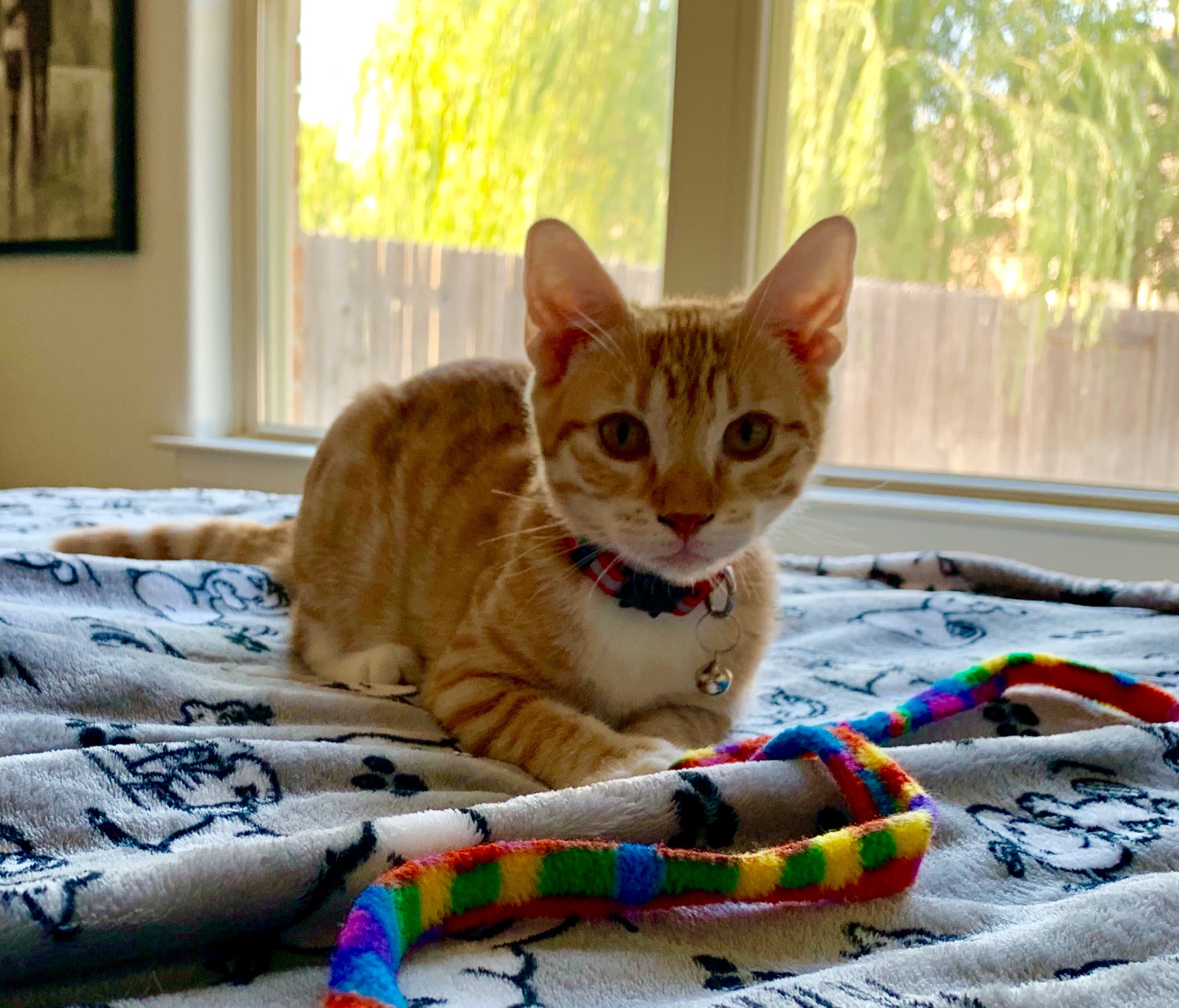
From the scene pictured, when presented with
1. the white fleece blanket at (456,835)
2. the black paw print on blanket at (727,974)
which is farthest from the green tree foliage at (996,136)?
the black paw print on blanket at (727,974)

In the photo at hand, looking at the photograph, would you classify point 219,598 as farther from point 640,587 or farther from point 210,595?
point 640,587

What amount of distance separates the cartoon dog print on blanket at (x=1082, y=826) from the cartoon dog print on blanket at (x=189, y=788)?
58 cm

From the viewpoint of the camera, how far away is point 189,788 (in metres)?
0.84

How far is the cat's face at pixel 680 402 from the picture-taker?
3.46ft

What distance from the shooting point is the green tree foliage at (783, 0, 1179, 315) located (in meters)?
2.29

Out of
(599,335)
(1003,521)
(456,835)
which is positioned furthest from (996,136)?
(456,835)

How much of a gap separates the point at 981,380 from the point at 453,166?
1.61 meters

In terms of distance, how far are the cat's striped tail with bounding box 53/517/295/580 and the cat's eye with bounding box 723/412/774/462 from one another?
2.86ft

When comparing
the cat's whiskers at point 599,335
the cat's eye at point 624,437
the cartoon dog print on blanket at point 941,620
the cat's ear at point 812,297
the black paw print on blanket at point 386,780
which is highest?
the cat's ear at point 812,297

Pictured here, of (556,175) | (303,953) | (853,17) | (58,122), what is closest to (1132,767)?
(303,953)

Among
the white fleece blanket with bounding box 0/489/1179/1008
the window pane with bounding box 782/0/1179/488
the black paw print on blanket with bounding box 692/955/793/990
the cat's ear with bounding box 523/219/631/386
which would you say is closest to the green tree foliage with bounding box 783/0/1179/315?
the window pane with bounding box 782/0/1179/488

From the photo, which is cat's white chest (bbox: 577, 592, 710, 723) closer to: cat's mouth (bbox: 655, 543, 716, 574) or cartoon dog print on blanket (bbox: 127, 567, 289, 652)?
cat's mouth (bbox: 655, 543, 716, 574)

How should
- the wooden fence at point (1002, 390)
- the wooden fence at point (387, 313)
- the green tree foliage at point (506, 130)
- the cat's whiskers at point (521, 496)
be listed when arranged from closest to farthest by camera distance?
the cat's whiskers at point (521, 496) < the wooden fence at point (1002, 390) < the green tree foliage at point (506, 130) < the wooden fence at point (387, 313)

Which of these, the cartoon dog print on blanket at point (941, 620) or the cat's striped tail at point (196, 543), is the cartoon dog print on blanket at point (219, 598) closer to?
the cat's striped tail at point (196, 543)
